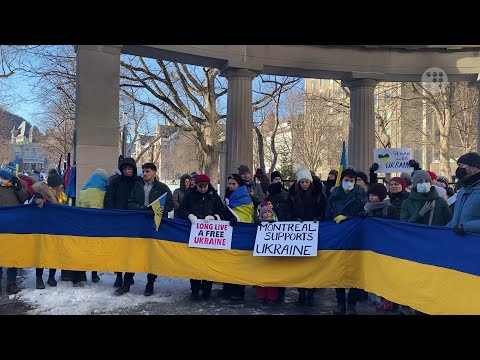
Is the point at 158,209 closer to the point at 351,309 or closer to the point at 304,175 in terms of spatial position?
the point at 304,175

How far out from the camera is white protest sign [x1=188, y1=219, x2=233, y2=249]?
6867 mm

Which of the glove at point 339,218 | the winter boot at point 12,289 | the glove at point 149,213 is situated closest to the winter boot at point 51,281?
the winter boot at point 12,289

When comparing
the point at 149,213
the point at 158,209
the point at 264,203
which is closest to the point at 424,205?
the point at 264,203

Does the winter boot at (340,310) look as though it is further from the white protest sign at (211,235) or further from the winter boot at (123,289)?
the winter boot at (123,289)

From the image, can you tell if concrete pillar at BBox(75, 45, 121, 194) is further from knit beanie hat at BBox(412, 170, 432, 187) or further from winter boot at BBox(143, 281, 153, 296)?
knit beanie hat at BBox(412, 170, 432, 187)

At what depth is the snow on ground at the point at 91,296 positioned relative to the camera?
20.8 feet

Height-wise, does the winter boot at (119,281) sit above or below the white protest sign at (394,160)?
below

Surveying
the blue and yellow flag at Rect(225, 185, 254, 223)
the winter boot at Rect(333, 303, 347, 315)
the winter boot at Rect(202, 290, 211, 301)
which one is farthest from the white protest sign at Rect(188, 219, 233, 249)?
the winter boot at Rect(333, 303, 347, 315)

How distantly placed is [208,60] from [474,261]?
Result: 9.42 meters

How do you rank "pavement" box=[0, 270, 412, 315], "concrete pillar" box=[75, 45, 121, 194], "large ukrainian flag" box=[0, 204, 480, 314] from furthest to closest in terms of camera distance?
"concrete pillar" box=[75, 45, 121, 194] → "pavement" box=[0, 270, 412, 315] → "large ukrainian flag" box=[0, 204, 480, 314]

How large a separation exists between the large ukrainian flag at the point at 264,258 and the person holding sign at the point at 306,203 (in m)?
0.38

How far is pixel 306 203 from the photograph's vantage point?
681 centimetres

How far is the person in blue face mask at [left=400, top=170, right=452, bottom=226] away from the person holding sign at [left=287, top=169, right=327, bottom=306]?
48.7 inches
